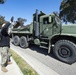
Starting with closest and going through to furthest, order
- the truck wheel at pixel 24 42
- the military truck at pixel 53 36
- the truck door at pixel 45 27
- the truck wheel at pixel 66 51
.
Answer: the truck wheel at pixel 66 51
the military truck at pixel 53 36
the truck door at pixel 45 27
the truck wheel at pixel 24 42

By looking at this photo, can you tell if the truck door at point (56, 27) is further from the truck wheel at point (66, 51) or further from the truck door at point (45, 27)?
the truck wheel at point (66, 51)

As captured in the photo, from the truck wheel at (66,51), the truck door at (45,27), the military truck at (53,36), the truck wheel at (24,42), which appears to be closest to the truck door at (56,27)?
the military truck at (53,36)

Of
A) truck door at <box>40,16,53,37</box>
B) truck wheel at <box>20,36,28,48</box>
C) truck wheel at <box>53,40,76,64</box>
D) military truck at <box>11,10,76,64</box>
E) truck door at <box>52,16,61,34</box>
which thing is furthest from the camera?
truck wheel at <box>20,36,28,48</box>

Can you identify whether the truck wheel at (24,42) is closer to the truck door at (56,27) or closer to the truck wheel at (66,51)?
the truck door at (56,27)

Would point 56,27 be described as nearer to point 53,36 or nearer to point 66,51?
point 53,36

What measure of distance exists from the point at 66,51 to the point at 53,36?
120 centimetres

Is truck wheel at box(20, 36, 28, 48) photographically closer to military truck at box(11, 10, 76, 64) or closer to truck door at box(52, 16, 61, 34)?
military truck at box(11, 10, 76, 64)

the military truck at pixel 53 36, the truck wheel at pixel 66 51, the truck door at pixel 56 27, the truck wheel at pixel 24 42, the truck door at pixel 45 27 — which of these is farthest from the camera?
the truck wheel at pixel 24 42

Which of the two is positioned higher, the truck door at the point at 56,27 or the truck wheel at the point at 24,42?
the truck door at the point at 56,27

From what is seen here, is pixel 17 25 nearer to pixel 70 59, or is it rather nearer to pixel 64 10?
pixel 70 59

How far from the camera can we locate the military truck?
648 cm

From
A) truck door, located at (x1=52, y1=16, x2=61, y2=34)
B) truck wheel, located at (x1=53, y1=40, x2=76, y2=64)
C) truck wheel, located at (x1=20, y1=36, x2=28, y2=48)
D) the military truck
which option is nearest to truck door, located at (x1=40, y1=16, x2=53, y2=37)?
the military truck

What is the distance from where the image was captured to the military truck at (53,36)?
6.48 metres

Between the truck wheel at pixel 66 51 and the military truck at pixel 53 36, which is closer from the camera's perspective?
the truck wheel at pixel 66 51
